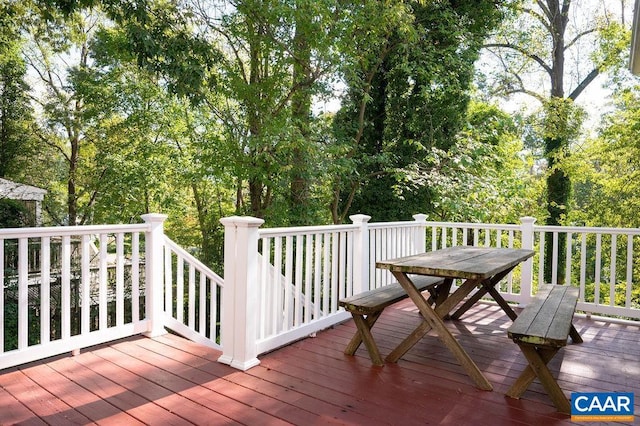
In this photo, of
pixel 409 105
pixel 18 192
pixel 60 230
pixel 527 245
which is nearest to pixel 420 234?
pixel 527 245

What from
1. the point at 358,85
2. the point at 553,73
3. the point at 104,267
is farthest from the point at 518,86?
the point at 104,267

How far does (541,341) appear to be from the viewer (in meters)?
2.29

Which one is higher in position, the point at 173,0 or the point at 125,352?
the point at 173,0

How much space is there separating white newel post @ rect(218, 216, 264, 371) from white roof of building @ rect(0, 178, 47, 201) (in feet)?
28.9

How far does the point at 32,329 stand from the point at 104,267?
684 centimetres

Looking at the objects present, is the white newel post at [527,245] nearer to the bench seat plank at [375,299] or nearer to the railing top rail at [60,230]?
the bench seat plank at [375,299]

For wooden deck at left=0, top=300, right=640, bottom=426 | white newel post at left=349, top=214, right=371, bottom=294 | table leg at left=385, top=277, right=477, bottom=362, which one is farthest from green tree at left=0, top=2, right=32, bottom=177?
table leg at left=385, top=277, right=477, bottom=362

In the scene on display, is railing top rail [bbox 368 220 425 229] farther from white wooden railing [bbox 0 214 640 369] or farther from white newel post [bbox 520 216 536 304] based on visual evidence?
white newel post [bbox 520 216 536 304]

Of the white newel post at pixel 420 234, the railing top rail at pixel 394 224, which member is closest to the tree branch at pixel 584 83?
the white newel post at pixel 420 234

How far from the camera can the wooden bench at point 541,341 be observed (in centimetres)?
232

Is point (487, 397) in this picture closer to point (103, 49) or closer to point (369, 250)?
point (369, 250)

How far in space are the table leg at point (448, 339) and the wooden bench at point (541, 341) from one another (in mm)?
188

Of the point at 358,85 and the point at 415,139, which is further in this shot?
the point at 415,139

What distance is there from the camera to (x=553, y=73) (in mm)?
12242
